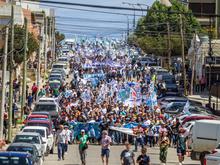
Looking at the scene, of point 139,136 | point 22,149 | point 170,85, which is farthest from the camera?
point 170,85

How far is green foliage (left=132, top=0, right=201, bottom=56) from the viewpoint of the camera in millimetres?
120062

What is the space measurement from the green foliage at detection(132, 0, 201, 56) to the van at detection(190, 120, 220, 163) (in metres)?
76.9

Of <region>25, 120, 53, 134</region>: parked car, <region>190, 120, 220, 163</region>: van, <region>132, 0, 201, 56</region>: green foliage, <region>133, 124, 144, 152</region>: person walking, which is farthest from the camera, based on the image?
<region>132, 0, 201, 56</region>: green foliage

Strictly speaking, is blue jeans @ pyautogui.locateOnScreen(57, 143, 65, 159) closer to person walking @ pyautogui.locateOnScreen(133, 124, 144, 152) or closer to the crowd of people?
the crowd of people

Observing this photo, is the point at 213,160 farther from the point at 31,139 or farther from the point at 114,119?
the point at 114,119

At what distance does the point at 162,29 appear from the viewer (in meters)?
134

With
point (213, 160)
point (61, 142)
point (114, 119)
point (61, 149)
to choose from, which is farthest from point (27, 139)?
point (114, 119)

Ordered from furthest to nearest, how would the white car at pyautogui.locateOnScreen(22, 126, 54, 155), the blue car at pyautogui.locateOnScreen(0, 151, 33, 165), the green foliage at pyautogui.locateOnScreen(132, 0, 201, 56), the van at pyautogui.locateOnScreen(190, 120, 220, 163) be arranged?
the green foliage at pyautogui.locateOnScreen(132, 0, 201, 56), the white car at pyautogui.locateOnScreen(22, 126, 54, 155), the van at pyautogui.locateOnScreen(190, 120, 220, 163), the blue car at pyautogui.locateOnScreen(0, 151, 33, 165)

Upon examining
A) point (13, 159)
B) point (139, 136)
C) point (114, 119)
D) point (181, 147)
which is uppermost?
point (13, 159)

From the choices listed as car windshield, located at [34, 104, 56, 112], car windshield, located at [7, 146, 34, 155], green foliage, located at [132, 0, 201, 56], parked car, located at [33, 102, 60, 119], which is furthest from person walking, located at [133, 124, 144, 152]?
green foliage, located at [132, 0, 201, 56]

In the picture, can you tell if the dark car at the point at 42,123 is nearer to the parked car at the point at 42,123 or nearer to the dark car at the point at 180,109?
the parked car at the point at 42,123

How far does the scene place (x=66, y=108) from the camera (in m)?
52.8

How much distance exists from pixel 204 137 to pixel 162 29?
318 feet

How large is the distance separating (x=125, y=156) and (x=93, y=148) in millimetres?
13868
